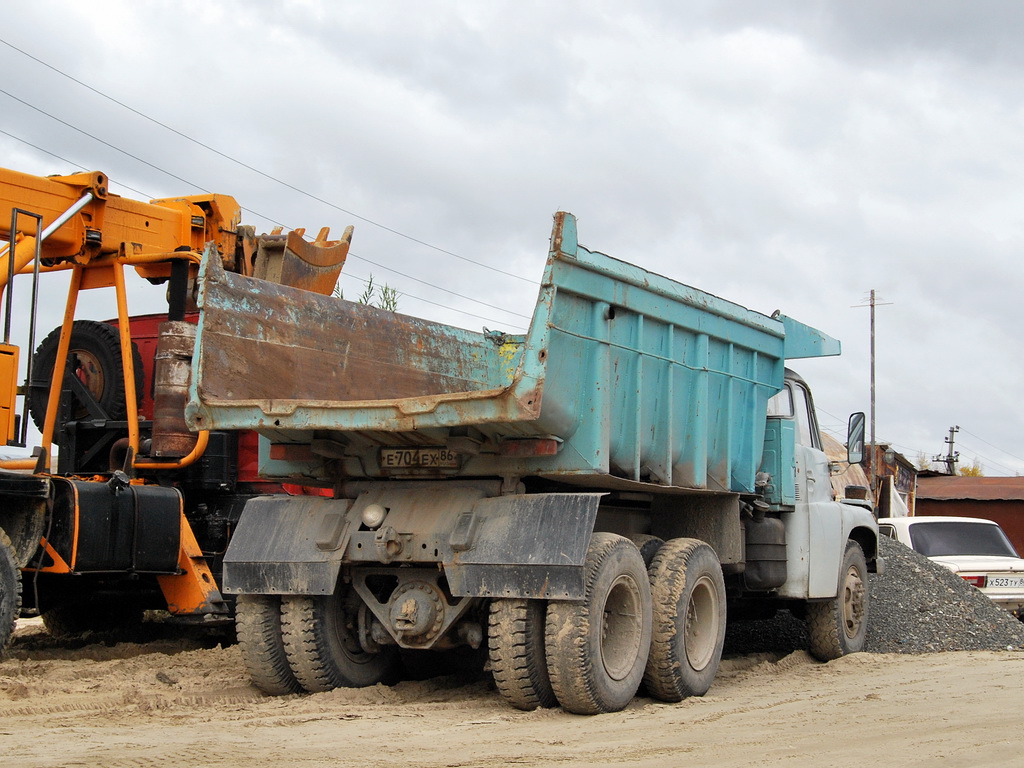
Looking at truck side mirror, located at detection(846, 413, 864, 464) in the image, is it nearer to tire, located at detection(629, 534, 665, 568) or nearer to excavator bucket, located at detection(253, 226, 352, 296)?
tire, located at detection(629, 534, 665, 568)

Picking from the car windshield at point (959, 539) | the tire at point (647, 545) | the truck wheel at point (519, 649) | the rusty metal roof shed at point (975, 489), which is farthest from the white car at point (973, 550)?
the rusty metal roof shed at point (975, 489)

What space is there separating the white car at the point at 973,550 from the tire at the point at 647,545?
608 centimetres

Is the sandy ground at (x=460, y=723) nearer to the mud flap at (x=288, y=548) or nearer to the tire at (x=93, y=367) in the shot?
the mud flap at (x=288, y=548)

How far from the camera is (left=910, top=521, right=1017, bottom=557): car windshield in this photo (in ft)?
45.2

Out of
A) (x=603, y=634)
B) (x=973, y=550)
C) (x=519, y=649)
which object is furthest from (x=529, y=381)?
(x=973, y=550)

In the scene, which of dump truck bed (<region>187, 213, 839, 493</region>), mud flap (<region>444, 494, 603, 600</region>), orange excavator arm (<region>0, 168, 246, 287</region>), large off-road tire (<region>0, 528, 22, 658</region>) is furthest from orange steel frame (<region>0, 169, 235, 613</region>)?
mud flap (<region>444, 494, 603, 600</region>)

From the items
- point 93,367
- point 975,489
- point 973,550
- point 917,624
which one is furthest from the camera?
point 975,489

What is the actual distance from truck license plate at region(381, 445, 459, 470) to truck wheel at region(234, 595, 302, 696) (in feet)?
3.51

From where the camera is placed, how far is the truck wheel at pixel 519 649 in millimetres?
6469

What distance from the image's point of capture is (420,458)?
7.16 metres

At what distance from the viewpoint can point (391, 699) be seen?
7164 mm

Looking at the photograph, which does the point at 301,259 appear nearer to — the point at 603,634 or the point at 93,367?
the point at 93,367

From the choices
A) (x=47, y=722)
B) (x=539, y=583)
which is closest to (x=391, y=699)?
(x=539, y=583)

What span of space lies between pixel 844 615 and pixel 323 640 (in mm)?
4703
